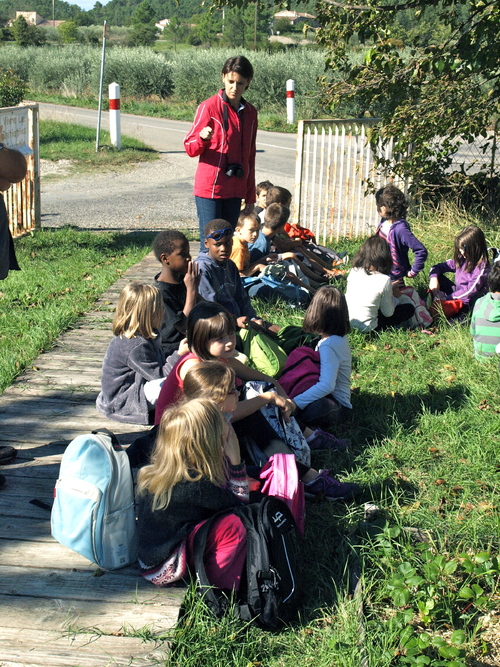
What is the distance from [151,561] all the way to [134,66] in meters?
33.9

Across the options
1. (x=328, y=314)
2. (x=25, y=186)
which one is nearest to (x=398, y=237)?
(x=328, y=314)

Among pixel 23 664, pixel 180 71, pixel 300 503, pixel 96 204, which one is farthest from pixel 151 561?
pixel 180 71

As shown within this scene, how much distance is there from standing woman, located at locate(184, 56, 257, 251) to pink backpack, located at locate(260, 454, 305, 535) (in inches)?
136

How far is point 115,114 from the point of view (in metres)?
Result: 18.4

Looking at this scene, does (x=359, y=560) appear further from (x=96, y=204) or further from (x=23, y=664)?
(x=96, y=204)

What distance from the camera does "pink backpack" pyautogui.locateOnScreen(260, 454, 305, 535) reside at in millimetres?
3520

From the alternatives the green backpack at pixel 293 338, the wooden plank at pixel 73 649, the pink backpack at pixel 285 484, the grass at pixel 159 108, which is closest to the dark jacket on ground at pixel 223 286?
the green backpack at pixel 293 338

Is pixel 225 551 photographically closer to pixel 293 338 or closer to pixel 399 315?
pixel 293 338

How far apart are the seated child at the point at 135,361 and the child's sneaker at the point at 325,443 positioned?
3.33 feet

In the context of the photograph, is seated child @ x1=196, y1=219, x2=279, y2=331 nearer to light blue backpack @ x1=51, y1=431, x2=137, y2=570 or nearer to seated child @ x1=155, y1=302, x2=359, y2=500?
seated child @ x1=155, y1=302, x2=359, y2=500

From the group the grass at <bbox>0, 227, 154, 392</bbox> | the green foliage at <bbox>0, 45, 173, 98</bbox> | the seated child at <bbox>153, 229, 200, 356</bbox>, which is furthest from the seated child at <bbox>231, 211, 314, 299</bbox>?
the green foliage at <bbox>0, 45, 173, 98</bbox>

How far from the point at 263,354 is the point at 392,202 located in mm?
2886

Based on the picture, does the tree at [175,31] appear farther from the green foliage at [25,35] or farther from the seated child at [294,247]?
the seated child at [294,247]

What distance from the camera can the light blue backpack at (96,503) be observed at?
3.09 m
